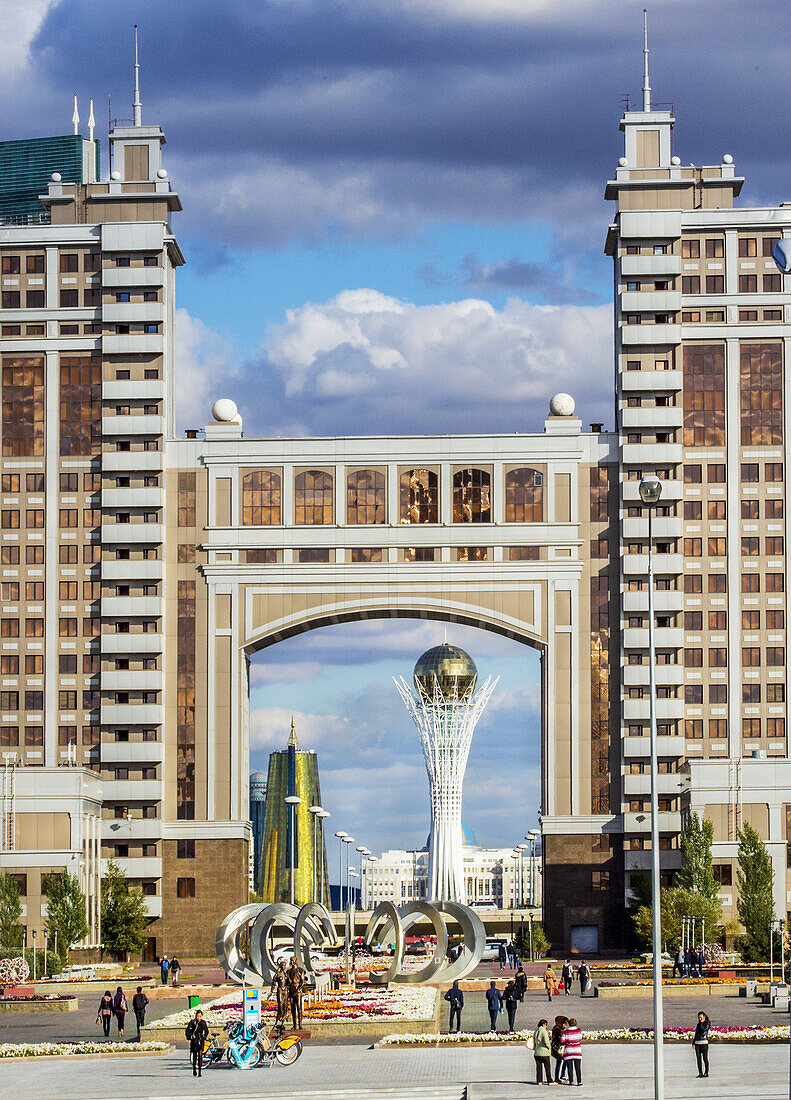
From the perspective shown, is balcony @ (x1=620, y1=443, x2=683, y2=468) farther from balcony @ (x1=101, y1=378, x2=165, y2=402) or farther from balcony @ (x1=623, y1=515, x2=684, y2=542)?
balcony @ (x1=101, y1=378, x2=165, y2=402)

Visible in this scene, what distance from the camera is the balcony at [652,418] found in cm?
11738

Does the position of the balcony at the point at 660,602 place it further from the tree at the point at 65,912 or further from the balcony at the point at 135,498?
the tree at the point at 65,912

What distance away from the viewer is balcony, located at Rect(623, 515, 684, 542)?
116312mm

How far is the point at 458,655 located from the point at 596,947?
58.5 meters

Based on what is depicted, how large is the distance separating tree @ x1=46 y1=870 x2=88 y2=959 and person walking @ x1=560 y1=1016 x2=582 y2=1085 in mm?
56707

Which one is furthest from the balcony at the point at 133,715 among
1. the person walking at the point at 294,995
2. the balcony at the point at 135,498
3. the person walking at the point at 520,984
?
the person walking at the point at 294,995

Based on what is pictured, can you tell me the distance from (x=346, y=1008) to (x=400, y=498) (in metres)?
53.4

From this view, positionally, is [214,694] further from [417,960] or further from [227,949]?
[227,949]

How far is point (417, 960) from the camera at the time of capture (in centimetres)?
10288

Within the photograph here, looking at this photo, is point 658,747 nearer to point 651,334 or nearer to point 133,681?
point 651,334

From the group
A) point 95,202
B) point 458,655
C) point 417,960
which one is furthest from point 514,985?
point 458,655

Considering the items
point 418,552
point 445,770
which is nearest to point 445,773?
point 445,770

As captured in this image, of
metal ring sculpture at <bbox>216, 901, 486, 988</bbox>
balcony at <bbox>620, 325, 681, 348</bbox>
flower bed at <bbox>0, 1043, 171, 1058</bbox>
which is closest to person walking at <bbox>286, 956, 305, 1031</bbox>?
flower bed at <bbox>0, 1043, 171, 1058</bbox>

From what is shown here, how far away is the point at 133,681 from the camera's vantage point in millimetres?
116812
